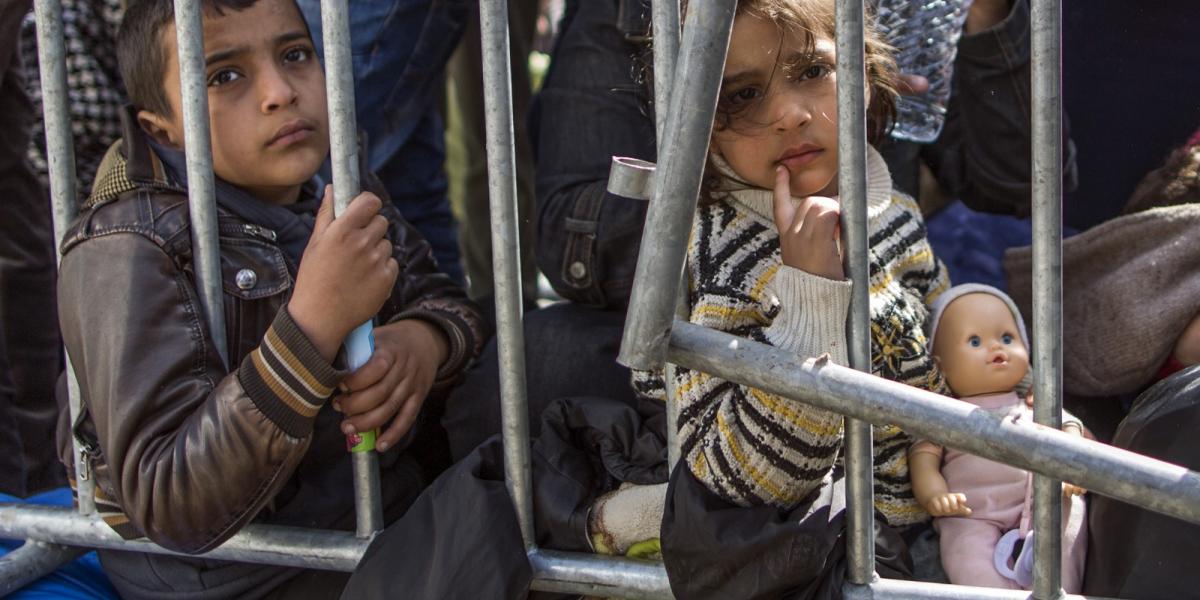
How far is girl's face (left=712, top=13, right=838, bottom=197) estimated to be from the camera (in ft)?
5.70

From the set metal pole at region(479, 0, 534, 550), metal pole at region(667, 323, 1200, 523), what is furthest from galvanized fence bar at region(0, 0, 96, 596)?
metal pole at region(667, 323, 1200, 523)

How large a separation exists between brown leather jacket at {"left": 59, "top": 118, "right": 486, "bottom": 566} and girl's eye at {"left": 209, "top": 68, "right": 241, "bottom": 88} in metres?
0.17

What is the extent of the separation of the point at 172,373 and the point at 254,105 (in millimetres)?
502

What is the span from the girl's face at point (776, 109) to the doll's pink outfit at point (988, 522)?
0.44 m

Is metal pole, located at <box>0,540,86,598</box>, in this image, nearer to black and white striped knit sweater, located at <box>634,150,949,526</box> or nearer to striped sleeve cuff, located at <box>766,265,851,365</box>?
black and white striped knit sweater, located at <box>634,150,949,526</box>

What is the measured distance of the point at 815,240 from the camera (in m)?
1.48

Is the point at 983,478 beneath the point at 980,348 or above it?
beneath

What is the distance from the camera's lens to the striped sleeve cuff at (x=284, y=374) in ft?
5.57

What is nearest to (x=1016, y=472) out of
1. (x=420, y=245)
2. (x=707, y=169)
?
(x=707, y=169)

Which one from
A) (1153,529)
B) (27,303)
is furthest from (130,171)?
(1153,529)

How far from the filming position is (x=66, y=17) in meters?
2.21

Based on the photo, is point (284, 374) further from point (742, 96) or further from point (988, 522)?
point (988, 522)

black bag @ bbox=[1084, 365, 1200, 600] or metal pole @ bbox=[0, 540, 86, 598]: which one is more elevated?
black bag @ bbox=[1084, 365, 1200, 600]

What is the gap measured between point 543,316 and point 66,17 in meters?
1.02
